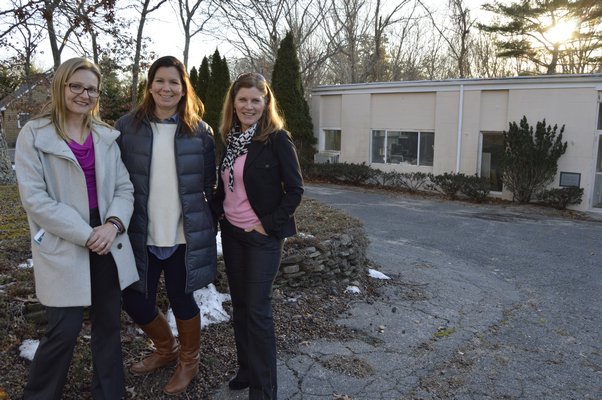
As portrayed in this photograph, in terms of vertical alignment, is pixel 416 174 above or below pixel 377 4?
below

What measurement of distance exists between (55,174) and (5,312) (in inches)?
57.5

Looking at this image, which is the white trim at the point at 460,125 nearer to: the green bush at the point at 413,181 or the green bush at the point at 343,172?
the green bush at the point at 413,181

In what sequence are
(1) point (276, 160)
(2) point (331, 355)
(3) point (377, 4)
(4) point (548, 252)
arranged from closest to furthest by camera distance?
(1) point (276, 160), (2) point (331, 355), (4) point (548, 252), (3) point (377, 4)

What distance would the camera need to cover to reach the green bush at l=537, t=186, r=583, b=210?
567 inches

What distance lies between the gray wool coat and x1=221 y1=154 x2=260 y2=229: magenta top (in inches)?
25.9

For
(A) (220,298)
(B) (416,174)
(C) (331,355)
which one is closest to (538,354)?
(C) (331,355)

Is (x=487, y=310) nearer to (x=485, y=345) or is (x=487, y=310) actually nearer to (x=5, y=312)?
(x=485, y=345)

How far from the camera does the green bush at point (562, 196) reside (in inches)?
567

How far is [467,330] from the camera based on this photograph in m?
4.73

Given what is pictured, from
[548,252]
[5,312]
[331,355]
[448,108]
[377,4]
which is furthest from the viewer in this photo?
[377,4]

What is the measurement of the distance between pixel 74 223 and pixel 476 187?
1491 centimetres

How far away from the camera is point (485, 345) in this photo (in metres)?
4.36

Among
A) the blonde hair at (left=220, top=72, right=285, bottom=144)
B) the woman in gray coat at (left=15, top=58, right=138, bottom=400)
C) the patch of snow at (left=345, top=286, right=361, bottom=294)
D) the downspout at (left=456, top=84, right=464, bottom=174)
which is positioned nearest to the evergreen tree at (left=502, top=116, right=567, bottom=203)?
the downspout at (left=456, top=84, right=464, bottom=174)

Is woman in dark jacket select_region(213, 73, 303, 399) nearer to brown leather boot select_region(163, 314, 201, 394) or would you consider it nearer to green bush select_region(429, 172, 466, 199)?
brown leather boot select_region(163, 314, 201, 394)
